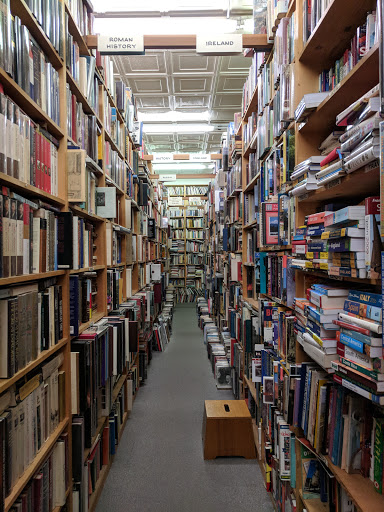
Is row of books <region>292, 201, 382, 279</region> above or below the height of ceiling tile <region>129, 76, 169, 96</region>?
below

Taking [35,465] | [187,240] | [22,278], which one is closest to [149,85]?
[22,278]

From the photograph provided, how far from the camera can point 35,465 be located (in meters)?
1.31

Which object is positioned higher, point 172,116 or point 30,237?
point 172,116

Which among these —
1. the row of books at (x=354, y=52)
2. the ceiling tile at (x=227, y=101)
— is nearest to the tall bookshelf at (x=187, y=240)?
the ceiling tile at (x=227, y=101)

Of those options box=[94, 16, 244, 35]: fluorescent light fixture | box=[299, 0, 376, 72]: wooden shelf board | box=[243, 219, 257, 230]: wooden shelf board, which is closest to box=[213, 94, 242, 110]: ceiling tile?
box=[94, 16, 244, 35]: fluorescent light fixture

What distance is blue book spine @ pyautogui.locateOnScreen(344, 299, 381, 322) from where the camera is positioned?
944 millimetres

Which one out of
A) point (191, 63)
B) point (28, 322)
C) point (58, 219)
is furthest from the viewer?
point (191, 63)

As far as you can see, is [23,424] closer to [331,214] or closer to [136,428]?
[331,214]

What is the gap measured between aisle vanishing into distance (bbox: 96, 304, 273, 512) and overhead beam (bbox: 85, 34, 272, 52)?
261cm

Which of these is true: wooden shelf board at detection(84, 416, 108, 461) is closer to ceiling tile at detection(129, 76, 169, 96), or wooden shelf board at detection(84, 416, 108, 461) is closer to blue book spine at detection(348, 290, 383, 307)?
blue book spine at detection(348, 290, 383, 307)

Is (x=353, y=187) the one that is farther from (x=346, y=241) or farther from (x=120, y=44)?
(x=120, y=44)

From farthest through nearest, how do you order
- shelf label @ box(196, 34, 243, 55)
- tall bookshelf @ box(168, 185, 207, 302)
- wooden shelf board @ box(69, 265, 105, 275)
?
1. tall bookshelf @ box(168, 185, 207, 302)
2. shelf label @ box(196, 34, 243, 55)
3. wooden shelf board @ box(69, 265, 105, 275)

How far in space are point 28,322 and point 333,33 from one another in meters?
1.50

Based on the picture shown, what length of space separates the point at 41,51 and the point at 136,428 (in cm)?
267
